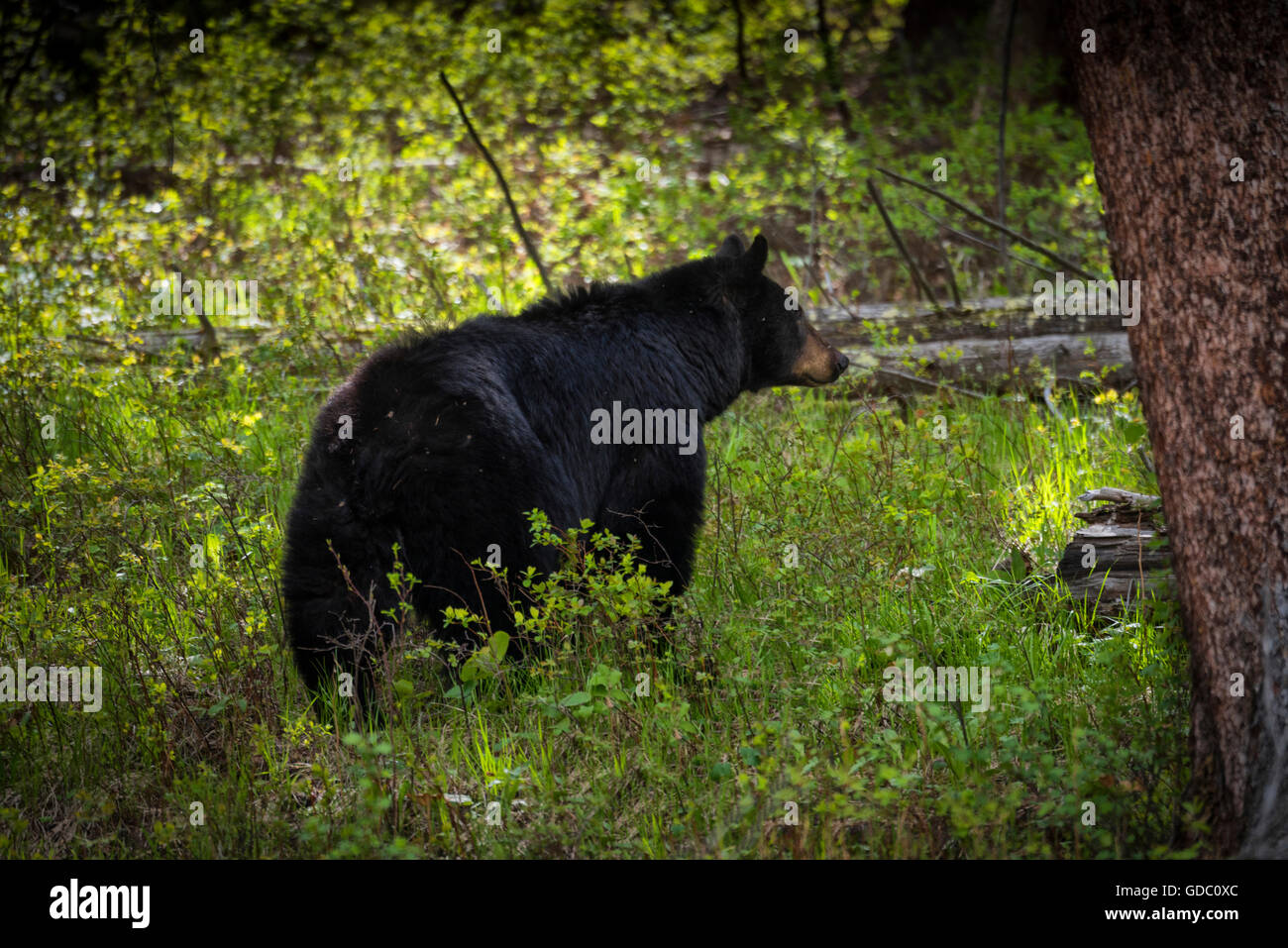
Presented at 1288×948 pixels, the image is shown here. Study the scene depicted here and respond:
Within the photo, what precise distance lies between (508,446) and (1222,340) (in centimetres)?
248

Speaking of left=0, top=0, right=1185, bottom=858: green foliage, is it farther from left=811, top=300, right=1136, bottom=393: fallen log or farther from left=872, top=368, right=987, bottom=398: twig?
left=811, top=300, right=1136, bottom=393: fallen log

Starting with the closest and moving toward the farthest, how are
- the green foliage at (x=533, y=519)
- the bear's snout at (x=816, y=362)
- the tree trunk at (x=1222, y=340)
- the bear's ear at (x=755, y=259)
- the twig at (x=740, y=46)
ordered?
the tree trunk at (x=1222, y=340)
the green foliage at (x=533, y=519)
the bear's ear at (x=755, y=259)
the bear's snout at (x=816, y=362)
the twig at (x=740, y=46)

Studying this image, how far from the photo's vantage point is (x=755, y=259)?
5500mm

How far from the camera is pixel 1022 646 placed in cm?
398

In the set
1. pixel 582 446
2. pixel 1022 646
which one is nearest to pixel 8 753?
pixel 582 446

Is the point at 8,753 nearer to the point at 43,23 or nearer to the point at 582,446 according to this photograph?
the point at 582,446

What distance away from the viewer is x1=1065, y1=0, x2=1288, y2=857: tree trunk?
8.95 ft

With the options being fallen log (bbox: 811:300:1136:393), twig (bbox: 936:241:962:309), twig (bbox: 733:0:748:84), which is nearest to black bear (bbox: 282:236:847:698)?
fallen log (bbox: 811:300:1136:393)

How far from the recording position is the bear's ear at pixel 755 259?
17.7 ft

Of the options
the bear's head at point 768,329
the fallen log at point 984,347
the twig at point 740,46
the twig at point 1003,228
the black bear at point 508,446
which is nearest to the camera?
the black bear at point 508,446

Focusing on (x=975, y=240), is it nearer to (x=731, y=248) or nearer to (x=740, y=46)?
(x=731, y=248)

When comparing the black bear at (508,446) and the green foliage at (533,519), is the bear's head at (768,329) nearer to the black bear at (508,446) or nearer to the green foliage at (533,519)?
the black bear at (508,446)

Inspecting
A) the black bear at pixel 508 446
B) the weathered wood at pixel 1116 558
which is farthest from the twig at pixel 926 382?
the weathered wood at pixel 1116 558
